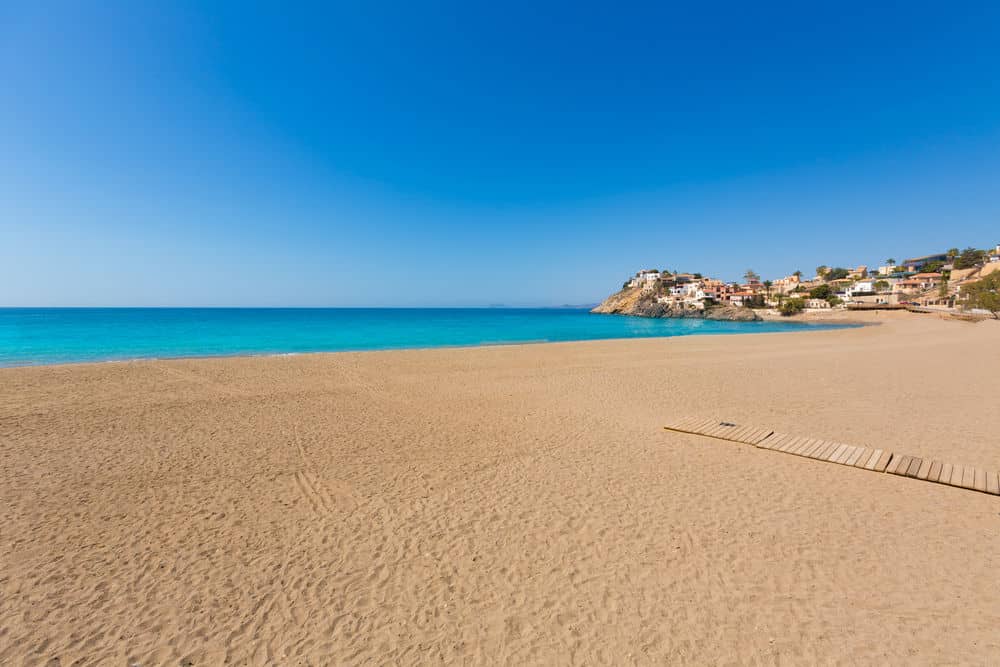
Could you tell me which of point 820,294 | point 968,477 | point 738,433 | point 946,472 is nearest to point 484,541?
point 738,433

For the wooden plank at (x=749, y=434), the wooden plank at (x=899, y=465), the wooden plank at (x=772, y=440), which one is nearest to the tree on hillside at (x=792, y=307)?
the wooden plank at (x=749, y=434)

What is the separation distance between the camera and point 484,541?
17.8 feet

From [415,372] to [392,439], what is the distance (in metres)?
9.81

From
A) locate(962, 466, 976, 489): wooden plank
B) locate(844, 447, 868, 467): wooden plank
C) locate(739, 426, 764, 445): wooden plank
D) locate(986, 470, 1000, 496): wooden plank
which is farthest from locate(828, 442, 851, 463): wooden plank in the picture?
locate(986, 470, 1000, 496): wooden plank

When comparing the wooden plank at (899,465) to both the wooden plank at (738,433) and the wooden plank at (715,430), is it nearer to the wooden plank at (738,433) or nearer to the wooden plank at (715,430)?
the wooden plank at (738,433)

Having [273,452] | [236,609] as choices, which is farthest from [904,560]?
[273,452]

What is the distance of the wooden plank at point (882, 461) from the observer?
7414 mm

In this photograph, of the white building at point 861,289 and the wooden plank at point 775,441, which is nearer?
the wooden plank at point 775,441

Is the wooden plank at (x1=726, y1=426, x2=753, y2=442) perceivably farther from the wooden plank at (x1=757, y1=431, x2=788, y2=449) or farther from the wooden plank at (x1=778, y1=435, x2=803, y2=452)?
the wooden plank at (x1=778, y1=435, x2=803, y2=452)

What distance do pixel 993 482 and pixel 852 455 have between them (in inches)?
70.0

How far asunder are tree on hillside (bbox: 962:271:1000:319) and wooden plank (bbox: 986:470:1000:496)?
79.4 m

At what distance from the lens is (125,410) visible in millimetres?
11961

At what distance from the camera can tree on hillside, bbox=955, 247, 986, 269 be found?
100 meters

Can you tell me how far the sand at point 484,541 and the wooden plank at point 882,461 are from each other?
285 mm
